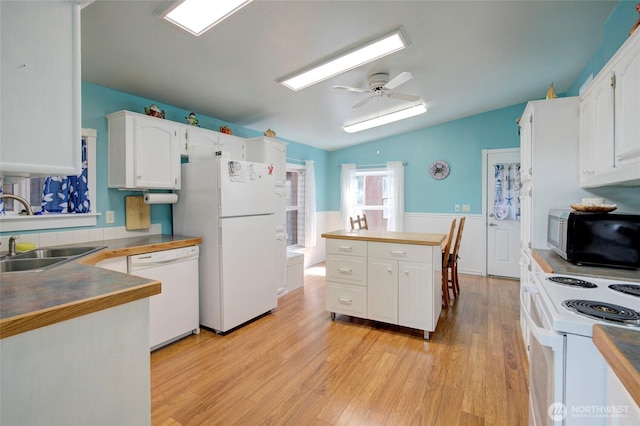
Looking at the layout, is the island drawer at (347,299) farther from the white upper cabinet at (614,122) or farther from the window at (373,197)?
the window at (373,197)

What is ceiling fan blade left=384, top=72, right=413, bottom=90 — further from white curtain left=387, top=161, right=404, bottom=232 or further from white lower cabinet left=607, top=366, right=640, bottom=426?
white curtain left=387, top=161, right=404, bottom=232

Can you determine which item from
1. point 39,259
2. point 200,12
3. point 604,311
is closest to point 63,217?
point 39,259

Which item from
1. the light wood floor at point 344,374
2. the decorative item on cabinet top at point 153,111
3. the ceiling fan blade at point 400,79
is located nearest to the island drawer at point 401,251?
the light wood floor at point 344,374

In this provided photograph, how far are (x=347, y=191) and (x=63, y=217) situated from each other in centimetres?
456

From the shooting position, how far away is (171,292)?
8.38 feet

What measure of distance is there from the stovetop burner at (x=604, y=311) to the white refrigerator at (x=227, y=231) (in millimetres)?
2478

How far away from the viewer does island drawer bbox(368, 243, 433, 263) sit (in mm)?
2604

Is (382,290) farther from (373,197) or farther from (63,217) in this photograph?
(373,197)

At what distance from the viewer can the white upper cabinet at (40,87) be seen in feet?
3.18

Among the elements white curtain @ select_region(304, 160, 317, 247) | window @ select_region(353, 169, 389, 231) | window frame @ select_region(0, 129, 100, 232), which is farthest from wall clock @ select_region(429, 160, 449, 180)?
window frame @ select_region(0, 129, 100, 232)

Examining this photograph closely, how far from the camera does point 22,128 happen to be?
100 centimetres

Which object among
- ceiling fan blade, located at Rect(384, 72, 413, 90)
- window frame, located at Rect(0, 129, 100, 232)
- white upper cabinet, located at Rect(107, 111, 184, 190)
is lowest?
window frame, located at Rect(0, 129, 100, 232)

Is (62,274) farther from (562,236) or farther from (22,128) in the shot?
(562,236)

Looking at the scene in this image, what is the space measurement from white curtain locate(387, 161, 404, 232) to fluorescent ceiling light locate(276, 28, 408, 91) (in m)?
2.95
